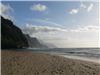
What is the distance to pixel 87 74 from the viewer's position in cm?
1135

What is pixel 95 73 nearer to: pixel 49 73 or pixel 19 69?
pixel 49 73

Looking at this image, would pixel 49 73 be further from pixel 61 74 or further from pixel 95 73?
pixel 95 73

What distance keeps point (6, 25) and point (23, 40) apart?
19.8 m

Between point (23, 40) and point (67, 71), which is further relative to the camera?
point (23, 40)

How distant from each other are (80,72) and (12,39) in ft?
242

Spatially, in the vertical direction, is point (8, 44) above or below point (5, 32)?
below

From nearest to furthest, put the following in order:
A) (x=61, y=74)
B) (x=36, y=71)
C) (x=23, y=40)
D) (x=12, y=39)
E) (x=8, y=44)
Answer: (x=61, y=74) → (x=36, y=71) → (x=8, y=44) → (x=12, y=39) → (x=23, y=40)

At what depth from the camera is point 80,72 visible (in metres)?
11.8

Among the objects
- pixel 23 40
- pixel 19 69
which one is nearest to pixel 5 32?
pixel 23 40

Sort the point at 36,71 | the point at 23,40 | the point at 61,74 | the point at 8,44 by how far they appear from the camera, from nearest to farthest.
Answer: the point at 61,74
the point at 36,71
the point at 8,44
the point at 23,40

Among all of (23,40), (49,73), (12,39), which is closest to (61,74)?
(49,73)

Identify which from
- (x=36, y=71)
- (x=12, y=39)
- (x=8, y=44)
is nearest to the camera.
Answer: (x=36, y=71)

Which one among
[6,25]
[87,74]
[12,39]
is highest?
[6,25]

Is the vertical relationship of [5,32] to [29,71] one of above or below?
above
